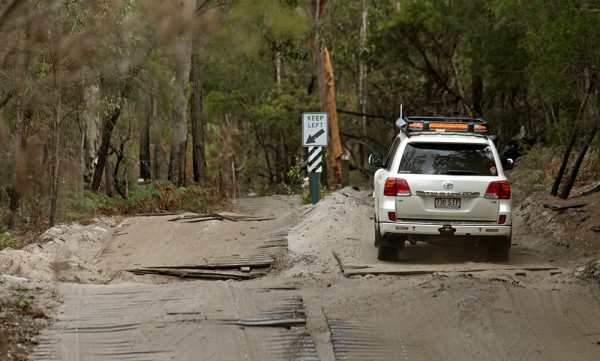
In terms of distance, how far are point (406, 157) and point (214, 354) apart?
5.66 m

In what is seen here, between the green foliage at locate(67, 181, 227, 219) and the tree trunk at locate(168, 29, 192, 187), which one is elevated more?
the tree trunk at locate(168, 29, 192, 187)

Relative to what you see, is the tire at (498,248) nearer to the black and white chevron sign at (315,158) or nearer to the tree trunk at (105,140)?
the black and white chevron sign at (315,158)

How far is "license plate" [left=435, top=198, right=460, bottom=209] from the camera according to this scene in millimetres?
12719

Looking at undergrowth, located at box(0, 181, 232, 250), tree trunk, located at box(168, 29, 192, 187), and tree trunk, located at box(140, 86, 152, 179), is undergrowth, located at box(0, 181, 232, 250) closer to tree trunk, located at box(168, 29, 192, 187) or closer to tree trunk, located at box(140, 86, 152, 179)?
tree trunk, located at box(168, 29, 192, 187)

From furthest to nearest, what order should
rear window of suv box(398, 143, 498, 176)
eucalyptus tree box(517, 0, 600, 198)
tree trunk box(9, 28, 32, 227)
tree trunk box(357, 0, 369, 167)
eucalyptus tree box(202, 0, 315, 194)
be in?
tree trunk box(357, 0, 369, 167)
eucalyptus tree box(202, 0, 315, 194)
tree trunk box(9, 28, 32, 227)
eucalyptus tree box(517, 0, 600, 198)
rear window of suv box(398, 143, 498, 176)

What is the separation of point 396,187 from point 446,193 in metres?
0.70

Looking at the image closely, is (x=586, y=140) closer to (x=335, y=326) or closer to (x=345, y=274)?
(x=345, y=274)

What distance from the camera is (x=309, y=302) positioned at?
10039 mm

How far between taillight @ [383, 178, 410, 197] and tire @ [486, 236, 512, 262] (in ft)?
4.94

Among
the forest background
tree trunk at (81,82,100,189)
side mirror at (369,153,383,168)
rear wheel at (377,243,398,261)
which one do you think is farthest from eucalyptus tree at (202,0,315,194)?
rear wheel at (377,243,398,261)

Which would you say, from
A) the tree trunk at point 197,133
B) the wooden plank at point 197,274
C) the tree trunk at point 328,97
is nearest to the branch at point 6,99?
the tree trunk at point 197,133

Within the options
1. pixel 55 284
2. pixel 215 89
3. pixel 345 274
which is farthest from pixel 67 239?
pixel 215 89

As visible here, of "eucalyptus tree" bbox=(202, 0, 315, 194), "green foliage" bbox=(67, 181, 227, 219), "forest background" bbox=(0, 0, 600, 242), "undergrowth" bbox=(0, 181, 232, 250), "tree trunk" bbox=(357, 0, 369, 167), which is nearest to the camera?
"forest background" bbox=(0, 0, 600, 242)

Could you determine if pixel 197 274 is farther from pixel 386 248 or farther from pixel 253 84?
pixel 253 84
